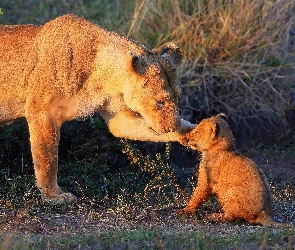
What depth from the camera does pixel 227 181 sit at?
7430mm

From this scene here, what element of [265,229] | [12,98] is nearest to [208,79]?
[12,98]

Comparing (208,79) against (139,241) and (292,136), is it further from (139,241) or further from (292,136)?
(139,241)

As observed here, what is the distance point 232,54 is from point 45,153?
14.5 feet

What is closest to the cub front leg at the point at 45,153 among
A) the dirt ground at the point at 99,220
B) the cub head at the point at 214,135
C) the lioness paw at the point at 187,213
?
the dirt ground at the point at 99,220

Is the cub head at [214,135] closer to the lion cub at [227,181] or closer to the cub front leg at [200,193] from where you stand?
the lion cub at [227,181]

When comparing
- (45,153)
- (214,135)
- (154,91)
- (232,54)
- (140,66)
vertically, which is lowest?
(45,153)

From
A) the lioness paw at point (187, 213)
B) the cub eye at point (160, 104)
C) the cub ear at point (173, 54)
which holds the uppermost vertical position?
the cub ear at point (173, 54)

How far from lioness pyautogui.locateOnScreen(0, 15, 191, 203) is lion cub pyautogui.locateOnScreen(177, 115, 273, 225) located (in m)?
0.41

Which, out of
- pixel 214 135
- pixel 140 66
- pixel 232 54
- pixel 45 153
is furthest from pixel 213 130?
pixel 232 54

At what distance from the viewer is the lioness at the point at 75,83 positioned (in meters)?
7.80

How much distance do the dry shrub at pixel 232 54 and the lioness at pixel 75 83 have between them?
3.35 m

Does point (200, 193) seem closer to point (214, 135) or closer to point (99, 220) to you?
point (214, 135)

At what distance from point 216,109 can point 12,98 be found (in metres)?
4.15

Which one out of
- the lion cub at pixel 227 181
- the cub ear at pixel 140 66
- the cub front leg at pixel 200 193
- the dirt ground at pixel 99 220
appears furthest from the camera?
the cub ear at pixel 140 66
